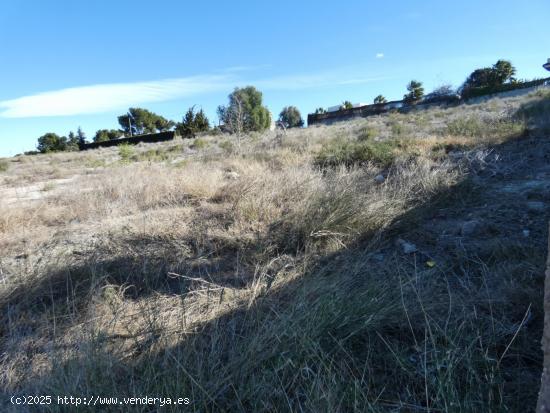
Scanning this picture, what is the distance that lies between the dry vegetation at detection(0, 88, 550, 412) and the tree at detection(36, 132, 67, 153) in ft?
164

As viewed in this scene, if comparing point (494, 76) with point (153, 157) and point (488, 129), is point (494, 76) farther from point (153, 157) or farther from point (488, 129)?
point (153, 157)

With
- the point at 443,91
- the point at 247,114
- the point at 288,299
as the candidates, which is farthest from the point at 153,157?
the point at 443,91

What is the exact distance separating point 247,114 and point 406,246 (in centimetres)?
1702

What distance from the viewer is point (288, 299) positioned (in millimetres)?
2197

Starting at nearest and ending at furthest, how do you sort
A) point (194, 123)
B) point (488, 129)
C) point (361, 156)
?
point (361, 156)
point (488, 129)
point (194, 123)

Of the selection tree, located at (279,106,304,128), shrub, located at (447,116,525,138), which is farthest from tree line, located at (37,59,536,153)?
shrub, located at (447,116,525,138)

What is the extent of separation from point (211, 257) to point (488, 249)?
237 centimetres

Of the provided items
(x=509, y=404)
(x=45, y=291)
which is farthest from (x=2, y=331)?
(x=509, y=404)

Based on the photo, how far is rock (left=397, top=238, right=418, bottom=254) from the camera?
112 inches

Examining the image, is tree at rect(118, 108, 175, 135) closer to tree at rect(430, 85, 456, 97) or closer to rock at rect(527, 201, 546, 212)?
tree at rect(430, 85, 456, 97)

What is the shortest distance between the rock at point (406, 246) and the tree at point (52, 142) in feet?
172

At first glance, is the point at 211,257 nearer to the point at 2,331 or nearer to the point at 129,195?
the point at 2,331

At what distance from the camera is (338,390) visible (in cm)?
145

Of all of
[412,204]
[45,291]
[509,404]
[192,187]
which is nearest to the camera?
[509,404]
